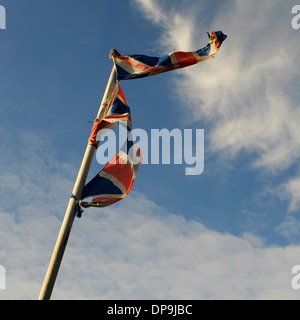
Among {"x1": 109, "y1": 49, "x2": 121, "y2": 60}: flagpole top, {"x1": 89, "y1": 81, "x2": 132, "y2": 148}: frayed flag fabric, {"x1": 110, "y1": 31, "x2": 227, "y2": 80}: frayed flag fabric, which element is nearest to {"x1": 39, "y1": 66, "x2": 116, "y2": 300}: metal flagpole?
{"x1": 89, "y1": 81, "x2": 132, "y2": 148}: frayed flag fabric

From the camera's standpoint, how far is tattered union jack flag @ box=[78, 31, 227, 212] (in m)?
10.5

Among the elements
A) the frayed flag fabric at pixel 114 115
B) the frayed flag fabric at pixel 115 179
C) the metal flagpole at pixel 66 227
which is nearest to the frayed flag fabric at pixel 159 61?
the frayed flag fabric at pixel 114 115

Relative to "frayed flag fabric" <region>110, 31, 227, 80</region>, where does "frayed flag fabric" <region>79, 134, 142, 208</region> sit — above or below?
below

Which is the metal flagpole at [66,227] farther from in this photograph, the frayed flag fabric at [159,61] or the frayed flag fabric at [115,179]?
the frayed flag fabric at [159,61]

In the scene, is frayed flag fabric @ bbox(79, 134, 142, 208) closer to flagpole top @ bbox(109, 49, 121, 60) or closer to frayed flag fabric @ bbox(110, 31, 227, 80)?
frayed flag fabric @ bbox(110, 31, 227, 80)

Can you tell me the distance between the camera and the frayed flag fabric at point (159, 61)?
13.1 metres

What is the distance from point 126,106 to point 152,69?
84.7 inches

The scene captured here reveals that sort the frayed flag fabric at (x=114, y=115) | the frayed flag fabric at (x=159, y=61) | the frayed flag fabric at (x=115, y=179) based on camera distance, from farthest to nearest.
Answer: the frayed flag fabric at (x=159, y=61), the frayed flag fabric at (x=114, y=115), the frayed flag fabric at (x=115, y=179)

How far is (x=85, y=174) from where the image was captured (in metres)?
10.4

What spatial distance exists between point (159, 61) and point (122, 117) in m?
3.44

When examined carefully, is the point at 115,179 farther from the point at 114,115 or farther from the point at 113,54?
the point at 113,54
